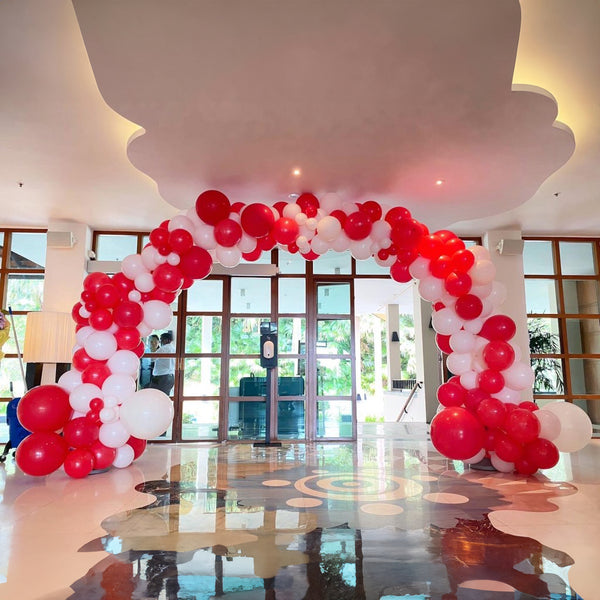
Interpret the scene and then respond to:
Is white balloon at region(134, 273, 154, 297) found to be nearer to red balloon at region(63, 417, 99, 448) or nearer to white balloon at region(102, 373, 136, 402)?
white balloon at region(102, 373, 136, 402)

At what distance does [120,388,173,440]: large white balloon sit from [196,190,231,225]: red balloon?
152 cm

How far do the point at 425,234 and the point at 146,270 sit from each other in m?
2.50

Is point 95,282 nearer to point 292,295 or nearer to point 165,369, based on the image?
point 165,369

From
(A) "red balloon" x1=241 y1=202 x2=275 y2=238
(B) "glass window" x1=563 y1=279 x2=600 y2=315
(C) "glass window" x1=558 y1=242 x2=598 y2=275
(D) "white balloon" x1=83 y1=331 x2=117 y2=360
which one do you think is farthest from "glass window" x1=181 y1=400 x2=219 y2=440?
(C) "glass window" x1=558 y1=242 x2=598 y2=275

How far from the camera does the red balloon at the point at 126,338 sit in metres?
3.89

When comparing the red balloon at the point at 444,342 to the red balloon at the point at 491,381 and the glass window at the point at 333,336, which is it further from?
the glass window at the point at 333,336

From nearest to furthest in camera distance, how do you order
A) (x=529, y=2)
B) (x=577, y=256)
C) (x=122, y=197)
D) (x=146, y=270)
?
(x=529, y=2) → (x=146, y=270) → (x=122, y=197) → (x=577, y=256)

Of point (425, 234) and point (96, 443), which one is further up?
point (425, 234)

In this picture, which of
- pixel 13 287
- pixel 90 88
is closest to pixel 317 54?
pixel 90 88

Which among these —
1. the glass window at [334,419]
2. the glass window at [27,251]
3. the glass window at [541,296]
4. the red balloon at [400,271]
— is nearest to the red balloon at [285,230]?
the red balloon at [400,271]

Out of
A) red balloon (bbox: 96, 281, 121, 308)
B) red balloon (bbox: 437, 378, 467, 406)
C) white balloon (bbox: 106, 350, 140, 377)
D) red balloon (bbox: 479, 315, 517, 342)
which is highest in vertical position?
red balloon (bbox: 96, 281, 121, 308)

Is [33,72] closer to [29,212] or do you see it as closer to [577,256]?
[29,212]

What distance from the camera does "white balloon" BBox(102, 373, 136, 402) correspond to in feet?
12.1

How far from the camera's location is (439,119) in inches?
128
